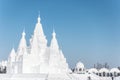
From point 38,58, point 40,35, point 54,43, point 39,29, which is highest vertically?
point 39,29

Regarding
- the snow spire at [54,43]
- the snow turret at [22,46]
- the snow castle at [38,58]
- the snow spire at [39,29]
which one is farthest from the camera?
the snow spire at [39,29]

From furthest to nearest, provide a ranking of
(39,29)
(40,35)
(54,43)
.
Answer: (39,29) → (40,35) → (54,43)

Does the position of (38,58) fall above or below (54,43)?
below

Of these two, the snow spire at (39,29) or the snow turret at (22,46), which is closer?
the snow turret at (22,46)

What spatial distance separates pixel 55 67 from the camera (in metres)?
35.1

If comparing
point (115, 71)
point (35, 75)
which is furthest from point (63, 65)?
point (115, 71)

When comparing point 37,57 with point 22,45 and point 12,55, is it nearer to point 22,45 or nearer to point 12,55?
point 22,45

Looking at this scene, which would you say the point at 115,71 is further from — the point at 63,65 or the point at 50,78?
the point at 50,78

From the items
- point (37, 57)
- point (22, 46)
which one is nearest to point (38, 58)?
point (37, 57)

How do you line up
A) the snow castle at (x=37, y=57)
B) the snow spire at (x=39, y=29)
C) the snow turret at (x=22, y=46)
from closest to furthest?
the snow castle at (x=37, y=57) → the snow turret at (x=22, y=46) → the snow spire at (x=39, y=29)

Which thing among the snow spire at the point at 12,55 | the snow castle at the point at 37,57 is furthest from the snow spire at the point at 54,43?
the snow spire at the point at 12,55

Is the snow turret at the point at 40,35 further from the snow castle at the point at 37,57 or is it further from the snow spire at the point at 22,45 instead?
the snow spire at the point at 22,45

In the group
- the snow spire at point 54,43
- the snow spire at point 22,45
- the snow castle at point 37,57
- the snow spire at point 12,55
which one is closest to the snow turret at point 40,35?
the snow castle at point 37,57

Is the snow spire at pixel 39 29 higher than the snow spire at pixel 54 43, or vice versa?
the snow spire at pixel 39 29
